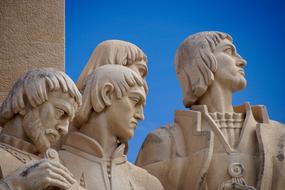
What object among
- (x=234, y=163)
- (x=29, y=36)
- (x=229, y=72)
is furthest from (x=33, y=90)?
(x=229, y=72)

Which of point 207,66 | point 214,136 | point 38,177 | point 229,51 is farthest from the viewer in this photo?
point 229,51

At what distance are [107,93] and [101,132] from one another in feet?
0.93

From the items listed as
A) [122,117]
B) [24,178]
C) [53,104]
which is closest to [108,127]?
[122,117]

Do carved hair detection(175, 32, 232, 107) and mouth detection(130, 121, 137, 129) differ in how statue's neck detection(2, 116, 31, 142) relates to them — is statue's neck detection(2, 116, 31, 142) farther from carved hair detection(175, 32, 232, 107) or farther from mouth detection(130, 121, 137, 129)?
carved hair detection(175, 32, 232, 107)

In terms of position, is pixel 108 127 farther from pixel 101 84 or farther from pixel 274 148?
pixel 274 148

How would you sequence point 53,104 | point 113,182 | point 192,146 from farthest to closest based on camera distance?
point 192,146 < point 113,182 < point 53,104

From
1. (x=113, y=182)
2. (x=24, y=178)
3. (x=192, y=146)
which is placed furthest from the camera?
(x=192, y=146)

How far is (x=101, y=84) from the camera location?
25.1 ft

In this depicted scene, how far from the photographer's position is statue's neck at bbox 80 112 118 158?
25.1 ft

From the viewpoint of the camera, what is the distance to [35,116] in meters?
6.95

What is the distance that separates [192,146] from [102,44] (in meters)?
1.15

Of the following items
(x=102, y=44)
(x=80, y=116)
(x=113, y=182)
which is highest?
(x=102, y=44)

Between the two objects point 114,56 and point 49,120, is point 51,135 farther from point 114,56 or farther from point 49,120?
point 114,56

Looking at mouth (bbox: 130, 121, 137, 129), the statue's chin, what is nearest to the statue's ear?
mouth (bbox: 130, 121, 137, 129)
